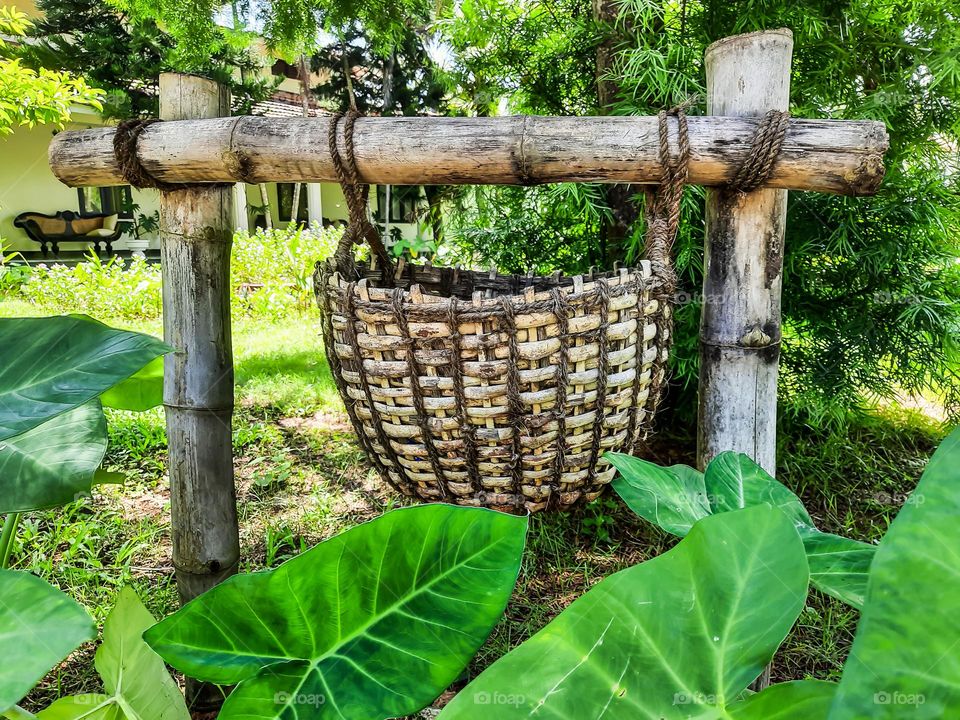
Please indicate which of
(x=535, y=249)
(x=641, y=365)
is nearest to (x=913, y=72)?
(x=535, y=249)

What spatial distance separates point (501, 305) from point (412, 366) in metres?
0.16

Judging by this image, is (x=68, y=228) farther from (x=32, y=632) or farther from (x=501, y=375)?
(x=32, y=632)

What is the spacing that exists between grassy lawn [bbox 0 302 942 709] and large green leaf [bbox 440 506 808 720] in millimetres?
1222

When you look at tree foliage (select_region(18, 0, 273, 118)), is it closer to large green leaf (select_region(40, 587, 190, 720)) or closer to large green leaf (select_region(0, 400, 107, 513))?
large green leaf (select_region(0, 400, 107, 513))

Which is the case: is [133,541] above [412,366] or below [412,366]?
below

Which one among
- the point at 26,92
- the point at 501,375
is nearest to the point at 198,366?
the point at 501,375

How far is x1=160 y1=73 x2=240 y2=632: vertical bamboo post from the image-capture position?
107 centimetres

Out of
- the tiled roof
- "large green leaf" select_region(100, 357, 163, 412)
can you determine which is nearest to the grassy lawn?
"large green leaf" select_region(100, 357, 163, 412)

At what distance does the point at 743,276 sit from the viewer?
92 cm

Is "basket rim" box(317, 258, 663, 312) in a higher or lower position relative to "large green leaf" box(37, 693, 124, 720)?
higher

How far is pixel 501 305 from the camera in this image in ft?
2.97

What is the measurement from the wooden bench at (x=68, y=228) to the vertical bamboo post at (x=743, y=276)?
903 cm

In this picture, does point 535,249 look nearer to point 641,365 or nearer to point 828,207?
point 828,207

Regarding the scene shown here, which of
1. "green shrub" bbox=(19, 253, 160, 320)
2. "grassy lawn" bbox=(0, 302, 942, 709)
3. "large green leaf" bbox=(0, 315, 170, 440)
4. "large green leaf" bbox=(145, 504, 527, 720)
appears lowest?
"grassy lawn" bbox=(0, 302, 942, 709)
